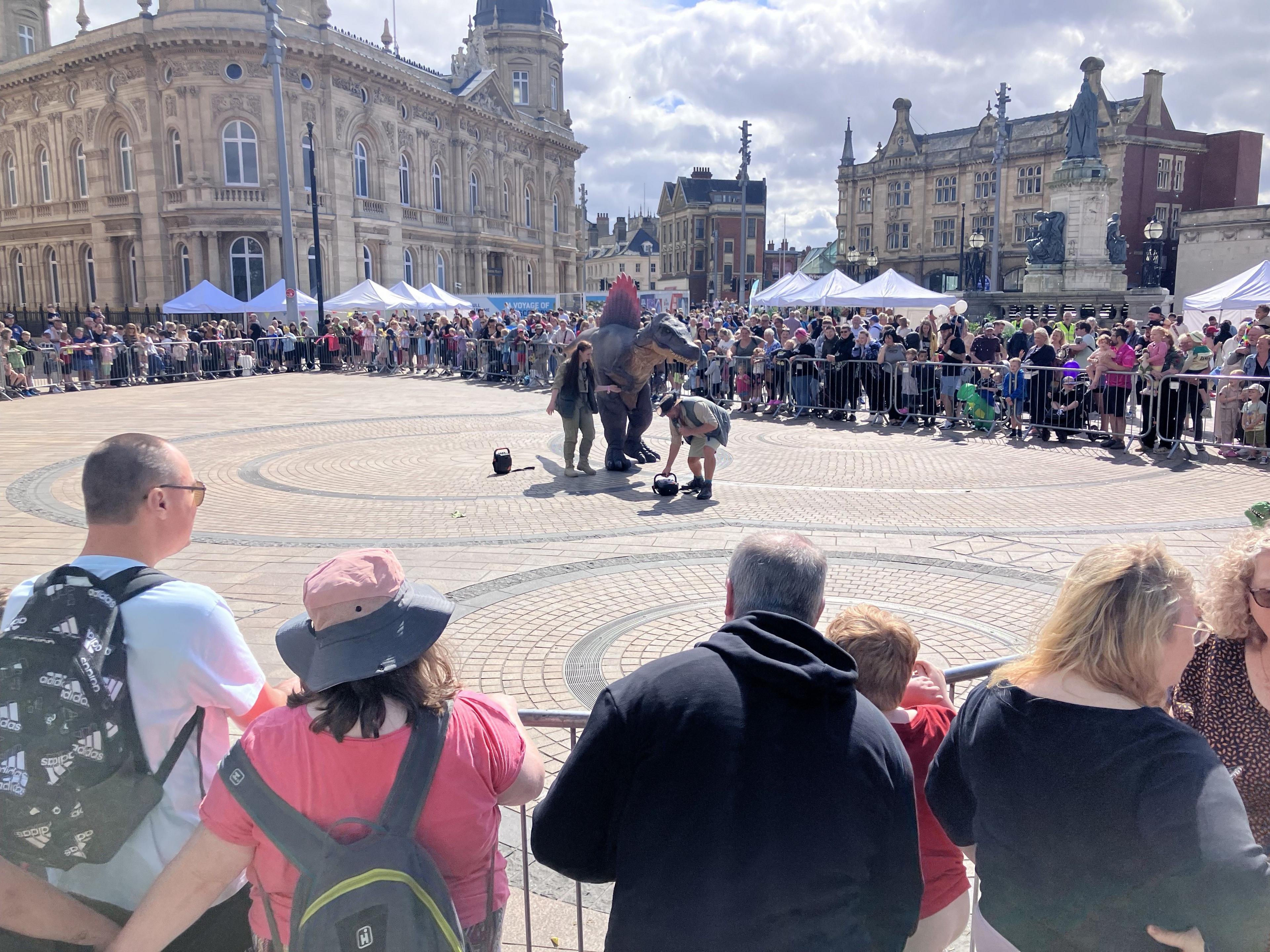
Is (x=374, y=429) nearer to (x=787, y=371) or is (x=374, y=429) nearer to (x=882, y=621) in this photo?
(x=787, y=371)

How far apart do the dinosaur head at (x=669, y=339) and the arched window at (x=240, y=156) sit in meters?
34.8

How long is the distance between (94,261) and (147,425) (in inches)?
1329

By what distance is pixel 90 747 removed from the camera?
84.8 inches

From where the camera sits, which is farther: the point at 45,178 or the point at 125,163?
the point at 45,178

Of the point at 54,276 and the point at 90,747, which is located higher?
the point at 54,276

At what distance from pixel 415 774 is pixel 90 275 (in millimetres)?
51620

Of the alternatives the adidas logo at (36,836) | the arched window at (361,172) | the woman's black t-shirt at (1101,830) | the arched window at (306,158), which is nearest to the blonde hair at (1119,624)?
the woman's black t-shirt at (1101,830)

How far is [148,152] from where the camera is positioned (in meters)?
40.3

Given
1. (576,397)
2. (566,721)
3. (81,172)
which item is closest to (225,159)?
(81,172)

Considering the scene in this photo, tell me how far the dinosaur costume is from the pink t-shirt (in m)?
9.37

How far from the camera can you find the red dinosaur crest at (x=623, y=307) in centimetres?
1188

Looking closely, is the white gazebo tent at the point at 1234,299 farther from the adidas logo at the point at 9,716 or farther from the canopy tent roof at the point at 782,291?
the adidas logo at the point at 9,716

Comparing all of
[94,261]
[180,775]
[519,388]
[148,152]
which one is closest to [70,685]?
[180,775]

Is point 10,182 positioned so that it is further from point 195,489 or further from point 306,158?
point 195,489
